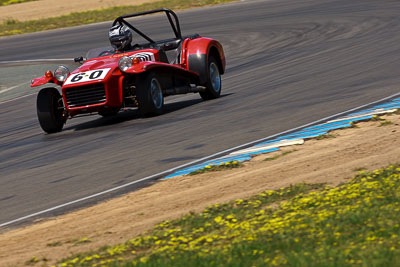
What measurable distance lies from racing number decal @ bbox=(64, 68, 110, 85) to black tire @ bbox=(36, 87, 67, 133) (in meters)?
0.49

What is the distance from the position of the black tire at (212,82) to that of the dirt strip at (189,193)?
16.9 ft

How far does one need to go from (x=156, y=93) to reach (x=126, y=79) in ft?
1.74

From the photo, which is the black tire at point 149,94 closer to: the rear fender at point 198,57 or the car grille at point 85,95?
the car grille at point 85,95

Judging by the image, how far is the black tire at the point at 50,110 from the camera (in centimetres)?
1172

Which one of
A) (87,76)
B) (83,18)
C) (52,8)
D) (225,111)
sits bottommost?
(52,8)

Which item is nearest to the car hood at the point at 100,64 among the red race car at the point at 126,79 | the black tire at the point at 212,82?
the red race car at the point at 126,79

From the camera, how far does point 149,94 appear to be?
11.5 metres

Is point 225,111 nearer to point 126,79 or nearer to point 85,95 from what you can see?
point 126,79

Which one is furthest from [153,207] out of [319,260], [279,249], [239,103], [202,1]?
[202,1]

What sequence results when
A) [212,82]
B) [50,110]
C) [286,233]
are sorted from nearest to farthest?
[286,233] → [50,110] → [212,82]

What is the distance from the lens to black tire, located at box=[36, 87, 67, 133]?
11719mm

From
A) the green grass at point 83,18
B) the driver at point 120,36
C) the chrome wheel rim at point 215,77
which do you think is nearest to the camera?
the driver at point 120,36

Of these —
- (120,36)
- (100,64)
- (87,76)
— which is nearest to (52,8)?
(120,36)

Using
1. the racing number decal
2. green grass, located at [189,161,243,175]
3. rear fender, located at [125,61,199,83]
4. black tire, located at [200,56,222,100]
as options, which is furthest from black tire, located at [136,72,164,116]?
green grass, located at [189,161,243,175]
